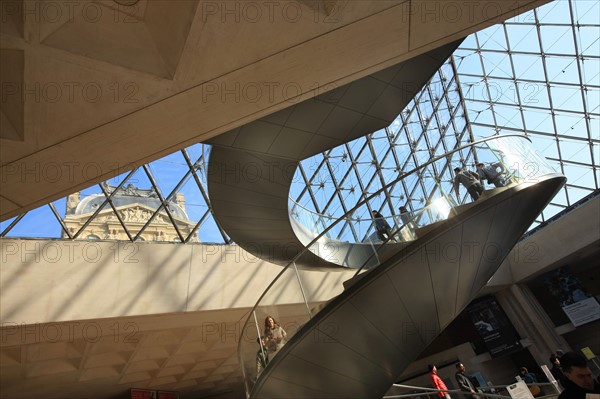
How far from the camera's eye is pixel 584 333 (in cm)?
2488

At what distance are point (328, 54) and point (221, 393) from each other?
31017mm

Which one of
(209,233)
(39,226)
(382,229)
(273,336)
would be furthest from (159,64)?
(209,233)

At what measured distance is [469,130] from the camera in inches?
1430

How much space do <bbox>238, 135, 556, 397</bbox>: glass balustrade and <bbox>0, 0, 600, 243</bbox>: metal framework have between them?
5.30ft

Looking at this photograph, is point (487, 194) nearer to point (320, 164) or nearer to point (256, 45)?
point (256, 45)

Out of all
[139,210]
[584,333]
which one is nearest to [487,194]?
[139,210]

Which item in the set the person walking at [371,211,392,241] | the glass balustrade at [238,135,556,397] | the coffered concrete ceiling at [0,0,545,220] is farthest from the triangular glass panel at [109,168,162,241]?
the coffered concrete ceiling at [0,0,545,220]

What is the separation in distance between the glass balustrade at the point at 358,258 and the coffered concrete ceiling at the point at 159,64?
5.04m

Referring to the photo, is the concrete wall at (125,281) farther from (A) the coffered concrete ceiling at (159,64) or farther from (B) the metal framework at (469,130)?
(A) the coffered concrete ceiling at (159,64)

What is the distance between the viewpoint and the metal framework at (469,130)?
18828 millimetres

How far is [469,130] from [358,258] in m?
29.2

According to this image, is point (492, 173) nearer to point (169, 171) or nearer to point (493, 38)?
point (169, 171)

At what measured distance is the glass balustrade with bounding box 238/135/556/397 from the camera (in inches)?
375

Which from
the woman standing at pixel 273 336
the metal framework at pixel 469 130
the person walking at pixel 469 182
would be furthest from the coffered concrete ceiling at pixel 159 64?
the metal framework at pixel 469 130
